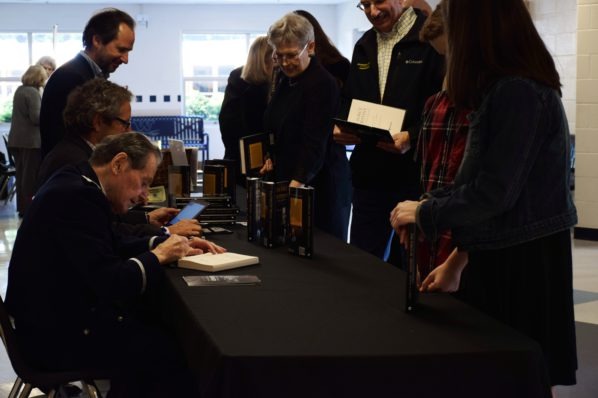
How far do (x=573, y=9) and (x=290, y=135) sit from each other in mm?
5710

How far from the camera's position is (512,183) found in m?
1.84

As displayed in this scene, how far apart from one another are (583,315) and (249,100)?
199cm

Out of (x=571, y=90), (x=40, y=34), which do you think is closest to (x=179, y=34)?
(x=40, y=34)

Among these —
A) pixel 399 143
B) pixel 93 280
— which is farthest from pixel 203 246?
pixel 399 143

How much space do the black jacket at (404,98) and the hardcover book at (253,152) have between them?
497mm

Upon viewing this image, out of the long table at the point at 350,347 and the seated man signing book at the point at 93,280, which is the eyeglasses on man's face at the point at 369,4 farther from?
the long table at the point at 350,347

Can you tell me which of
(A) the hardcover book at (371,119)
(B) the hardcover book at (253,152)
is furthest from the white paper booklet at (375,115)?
(B) the hardcover book at (253,152)

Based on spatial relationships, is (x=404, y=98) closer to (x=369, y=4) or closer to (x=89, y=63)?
(x=369, y=4)

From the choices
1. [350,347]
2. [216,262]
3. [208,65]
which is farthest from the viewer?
[208,65]

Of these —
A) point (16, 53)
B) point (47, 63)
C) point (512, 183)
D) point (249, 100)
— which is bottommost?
point (512, 183)

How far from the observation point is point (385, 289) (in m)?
2.12

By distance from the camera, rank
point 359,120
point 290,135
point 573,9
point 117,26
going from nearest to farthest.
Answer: point 359,120 < point 290,135 < point 117,26 < point 573,9

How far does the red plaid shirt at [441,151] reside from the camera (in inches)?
86.8

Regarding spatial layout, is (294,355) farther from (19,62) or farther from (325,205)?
(19,62)
